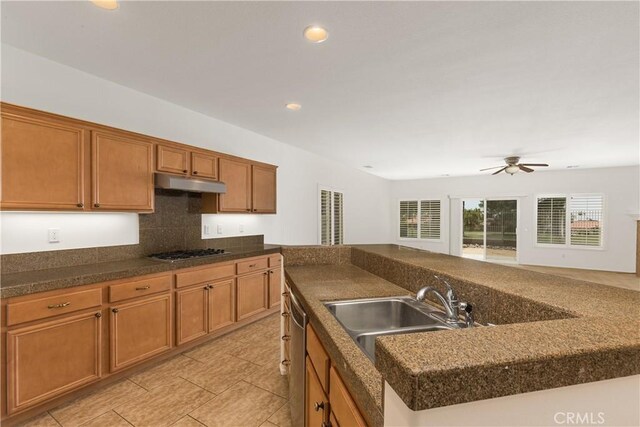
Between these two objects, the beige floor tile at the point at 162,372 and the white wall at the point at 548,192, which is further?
the white wall at the point at 548,192

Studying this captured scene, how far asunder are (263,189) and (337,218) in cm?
317

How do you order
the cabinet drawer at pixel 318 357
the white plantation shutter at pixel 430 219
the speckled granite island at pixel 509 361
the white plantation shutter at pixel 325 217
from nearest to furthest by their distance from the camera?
the speckled granite island at pixel 509 361
the cabinet drawer at pixel 318 357
the white plantation shutter at pixel 325 217
the white plantation shutter at pixel 430 219

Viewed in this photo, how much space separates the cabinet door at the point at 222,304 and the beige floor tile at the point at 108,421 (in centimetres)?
112

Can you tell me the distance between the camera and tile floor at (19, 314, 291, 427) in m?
1.98

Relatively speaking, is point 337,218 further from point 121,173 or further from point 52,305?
point 52,305

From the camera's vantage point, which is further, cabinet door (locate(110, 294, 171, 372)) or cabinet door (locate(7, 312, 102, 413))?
cabinet door (locate(110, 294, 171, 372))

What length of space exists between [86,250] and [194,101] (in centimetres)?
182

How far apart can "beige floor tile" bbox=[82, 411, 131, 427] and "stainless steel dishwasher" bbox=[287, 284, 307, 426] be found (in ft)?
3.82

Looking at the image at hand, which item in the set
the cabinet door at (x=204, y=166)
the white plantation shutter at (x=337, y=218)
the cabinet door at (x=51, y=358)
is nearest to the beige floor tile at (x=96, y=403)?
the cabinet door at (x=51, y=358)

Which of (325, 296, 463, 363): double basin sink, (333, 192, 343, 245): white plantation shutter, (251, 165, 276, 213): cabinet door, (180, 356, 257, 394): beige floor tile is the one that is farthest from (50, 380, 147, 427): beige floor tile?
(333, 192, 343, 245): white plantation shutter

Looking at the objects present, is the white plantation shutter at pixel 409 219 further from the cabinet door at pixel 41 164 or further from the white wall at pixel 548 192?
the cabinet door at pixel 41 164

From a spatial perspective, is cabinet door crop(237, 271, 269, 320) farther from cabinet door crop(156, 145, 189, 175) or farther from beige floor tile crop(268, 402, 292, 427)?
Answer: beige floor tile crop(268, 402, 292, 427)

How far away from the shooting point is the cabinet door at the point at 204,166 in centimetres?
326

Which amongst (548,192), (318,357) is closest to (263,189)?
(318,357)
